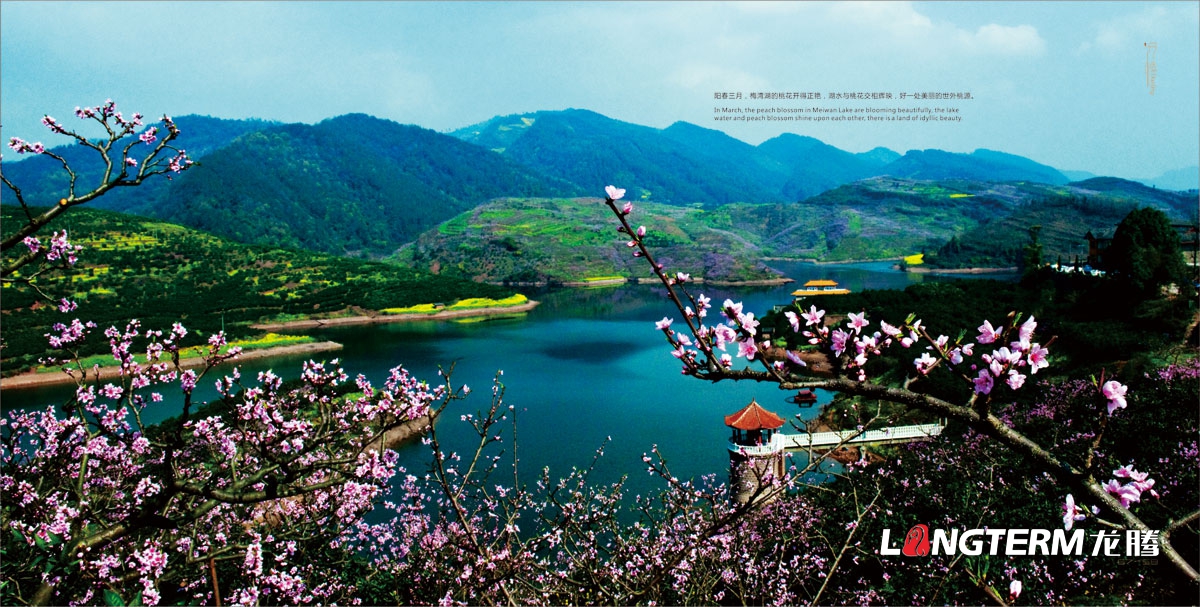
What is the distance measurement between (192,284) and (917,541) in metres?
53.2

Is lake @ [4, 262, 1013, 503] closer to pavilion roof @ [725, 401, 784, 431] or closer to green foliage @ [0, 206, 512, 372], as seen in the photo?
pavilion roof @ [725, 401, 784, 431]

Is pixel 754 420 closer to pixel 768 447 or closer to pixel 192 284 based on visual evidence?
pixel 768 447

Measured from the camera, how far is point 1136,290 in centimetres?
2258

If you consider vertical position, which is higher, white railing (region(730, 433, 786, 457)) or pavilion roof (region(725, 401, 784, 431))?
pavilion roof (region(725, 401, 784, 431))

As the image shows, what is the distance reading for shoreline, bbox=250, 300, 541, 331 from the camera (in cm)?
4390

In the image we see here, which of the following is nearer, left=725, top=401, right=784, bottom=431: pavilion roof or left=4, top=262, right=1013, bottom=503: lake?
left=725, top=401, right=784, bottom=431: pavilion roof

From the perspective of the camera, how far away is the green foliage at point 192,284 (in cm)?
3875

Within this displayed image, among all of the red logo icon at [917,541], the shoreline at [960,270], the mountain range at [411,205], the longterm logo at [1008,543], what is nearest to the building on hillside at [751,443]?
the red logo icon at [917,541]

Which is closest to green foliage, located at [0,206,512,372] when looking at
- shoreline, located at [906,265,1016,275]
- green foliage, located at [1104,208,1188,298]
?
green foliage, located at [1104,208,1188,298]

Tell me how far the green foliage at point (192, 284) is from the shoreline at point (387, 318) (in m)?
1.43

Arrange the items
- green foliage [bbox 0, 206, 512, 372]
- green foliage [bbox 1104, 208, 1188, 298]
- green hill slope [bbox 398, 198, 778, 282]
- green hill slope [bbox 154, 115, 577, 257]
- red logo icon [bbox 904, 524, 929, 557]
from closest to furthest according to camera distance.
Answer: red logo icon [bbox 904, 524, 929, 557] < green foliage [bbox 1104, 208, 1188, 298] < green foliage [bbox 0, 206, 512, 372] < green hill slope [bbox 398, 198, 778, 282] < green hill slope [bbox 154, 115, 577, 257]

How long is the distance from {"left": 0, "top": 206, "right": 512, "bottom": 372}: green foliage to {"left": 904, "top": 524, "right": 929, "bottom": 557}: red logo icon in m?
33.3

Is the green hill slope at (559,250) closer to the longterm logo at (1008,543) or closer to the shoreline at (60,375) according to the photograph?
the shoreline at (60,375)

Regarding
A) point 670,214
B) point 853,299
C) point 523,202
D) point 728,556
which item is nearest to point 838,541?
point 728,556
